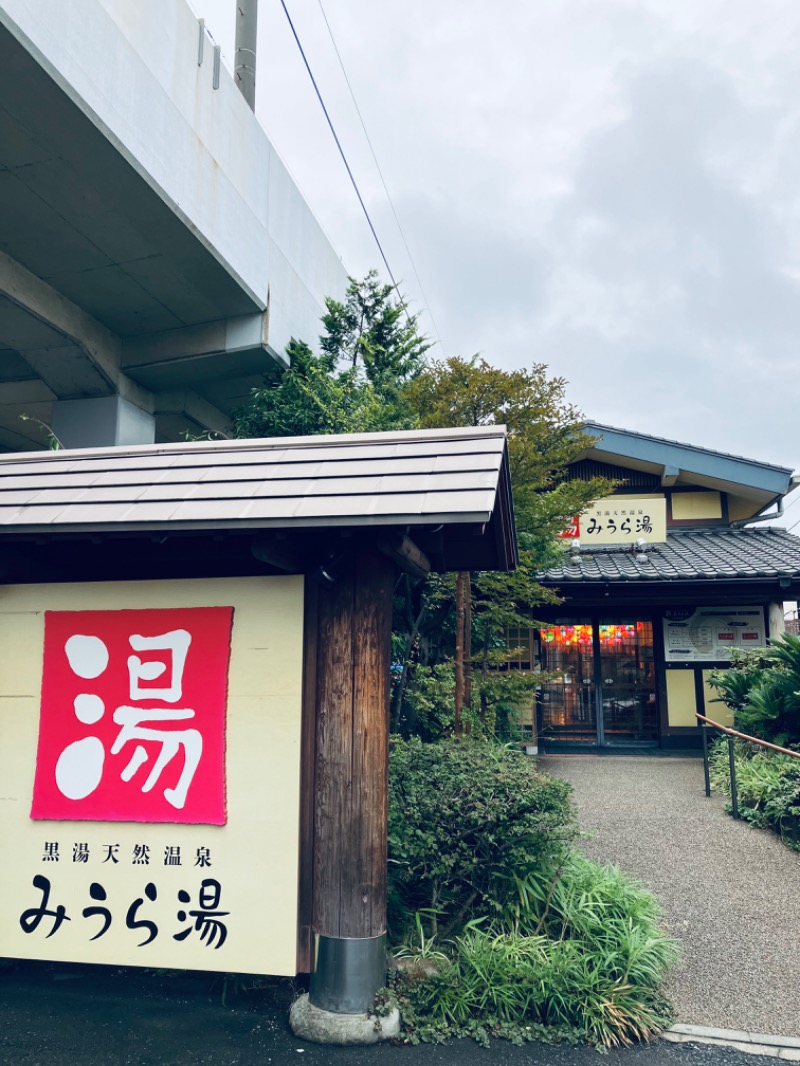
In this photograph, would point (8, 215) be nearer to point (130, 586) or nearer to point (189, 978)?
point (130, 586)

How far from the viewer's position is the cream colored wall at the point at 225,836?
12.4 feet

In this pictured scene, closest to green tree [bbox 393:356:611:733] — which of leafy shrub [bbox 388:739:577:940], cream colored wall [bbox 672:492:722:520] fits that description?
leafy shrub [bbox 388:739:577:940]

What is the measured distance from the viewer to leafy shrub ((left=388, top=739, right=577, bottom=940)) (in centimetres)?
430

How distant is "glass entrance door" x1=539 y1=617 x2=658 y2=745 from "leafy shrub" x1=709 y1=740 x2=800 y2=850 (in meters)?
3.37

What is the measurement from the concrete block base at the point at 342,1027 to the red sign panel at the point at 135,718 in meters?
1.06

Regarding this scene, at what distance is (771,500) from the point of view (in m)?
13.2

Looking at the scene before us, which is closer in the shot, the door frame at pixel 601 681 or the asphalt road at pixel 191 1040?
the asphalt road at pixel 191 1040

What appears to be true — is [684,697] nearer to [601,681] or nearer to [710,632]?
[710,632]

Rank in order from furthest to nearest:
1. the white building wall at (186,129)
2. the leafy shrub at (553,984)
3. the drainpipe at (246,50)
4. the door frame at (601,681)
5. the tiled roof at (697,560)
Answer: the drainpipe at (246,50) → the door frame at (601,681) → the tiled roof at (697,560) → the white building wall at (186,129) → the leafy shrub at (553,984)

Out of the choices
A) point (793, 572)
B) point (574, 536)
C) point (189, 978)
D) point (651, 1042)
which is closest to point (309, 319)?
point (574, 536)

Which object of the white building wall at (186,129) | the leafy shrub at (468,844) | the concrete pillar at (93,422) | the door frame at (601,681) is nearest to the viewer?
the leafy shrub at (468,844)

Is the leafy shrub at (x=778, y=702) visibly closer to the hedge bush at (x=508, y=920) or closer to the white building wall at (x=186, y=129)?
the hedge bush at (x=508, y=920)

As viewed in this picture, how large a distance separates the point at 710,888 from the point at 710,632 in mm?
7173

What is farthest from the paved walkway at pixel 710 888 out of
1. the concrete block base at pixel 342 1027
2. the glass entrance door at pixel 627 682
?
the glass entrance door at pixel 627 682
